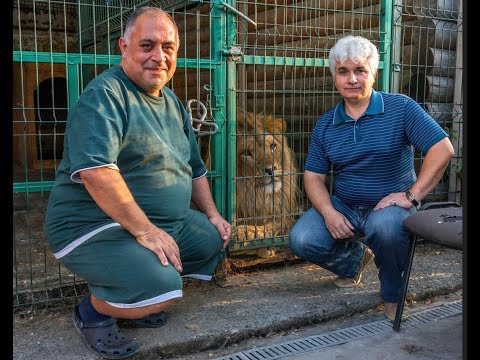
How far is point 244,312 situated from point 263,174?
123 centimetres

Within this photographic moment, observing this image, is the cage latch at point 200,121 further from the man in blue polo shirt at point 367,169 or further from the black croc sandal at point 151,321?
the black croc sandal at point 151,321

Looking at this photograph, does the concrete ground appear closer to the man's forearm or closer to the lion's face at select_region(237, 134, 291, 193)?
the lion's face at select_region(237, 134, 291, 193)

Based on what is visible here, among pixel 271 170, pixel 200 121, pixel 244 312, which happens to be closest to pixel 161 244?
pixel 244 312

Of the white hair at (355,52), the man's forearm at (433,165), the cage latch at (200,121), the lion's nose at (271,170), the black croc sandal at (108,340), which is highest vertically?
the white hair at (355,52)

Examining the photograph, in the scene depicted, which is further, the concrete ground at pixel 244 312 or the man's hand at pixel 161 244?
the concrete ground at pixel 244 312

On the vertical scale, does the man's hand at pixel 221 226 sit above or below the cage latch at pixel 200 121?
below

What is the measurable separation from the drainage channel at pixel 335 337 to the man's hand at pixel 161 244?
0.61 m

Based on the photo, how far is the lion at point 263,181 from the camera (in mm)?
3965

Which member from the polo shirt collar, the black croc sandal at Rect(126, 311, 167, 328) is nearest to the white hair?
the polo shirt collar

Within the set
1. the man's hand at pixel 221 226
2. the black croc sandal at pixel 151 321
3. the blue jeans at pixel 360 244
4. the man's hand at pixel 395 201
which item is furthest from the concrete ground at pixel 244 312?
the man's hand at pixel 395 201

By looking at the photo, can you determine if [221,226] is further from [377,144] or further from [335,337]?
[377,144]

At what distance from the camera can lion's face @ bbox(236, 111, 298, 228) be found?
13.3 ft

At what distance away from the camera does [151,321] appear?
2.97 meters
